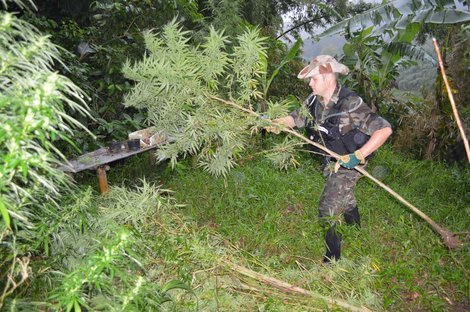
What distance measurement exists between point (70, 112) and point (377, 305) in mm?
3869

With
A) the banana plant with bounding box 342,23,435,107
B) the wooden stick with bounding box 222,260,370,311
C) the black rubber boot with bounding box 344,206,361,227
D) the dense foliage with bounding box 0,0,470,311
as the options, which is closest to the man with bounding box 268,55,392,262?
the black rubber boot with bounding box 344,206,361,227

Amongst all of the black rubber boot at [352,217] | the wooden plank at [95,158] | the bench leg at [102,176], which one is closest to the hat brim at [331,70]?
the black rubber boot at [352,217]

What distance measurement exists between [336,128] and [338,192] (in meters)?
0.55

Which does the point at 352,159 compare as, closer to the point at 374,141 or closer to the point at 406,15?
the point at 374,141

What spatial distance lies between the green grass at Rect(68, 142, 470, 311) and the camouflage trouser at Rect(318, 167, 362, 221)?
33 cm

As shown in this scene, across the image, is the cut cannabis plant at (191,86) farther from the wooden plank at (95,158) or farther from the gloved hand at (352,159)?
the wooden plank at (95,158)

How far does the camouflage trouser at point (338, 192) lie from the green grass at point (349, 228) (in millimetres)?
326

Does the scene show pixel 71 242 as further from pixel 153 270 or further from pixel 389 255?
pixel 389 255

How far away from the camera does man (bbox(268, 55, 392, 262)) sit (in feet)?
9.68

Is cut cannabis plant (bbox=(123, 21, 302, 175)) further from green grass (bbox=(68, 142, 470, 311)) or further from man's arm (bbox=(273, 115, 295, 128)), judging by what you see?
green grass (bbox=(68, 142, 470, 311))

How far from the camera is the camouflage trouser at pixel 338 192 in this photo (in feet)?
10.6

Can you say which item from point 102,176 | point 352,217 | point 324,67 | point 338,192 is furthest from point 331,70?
point 102,176

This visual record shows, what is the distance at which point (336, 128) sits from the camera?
3.11 m

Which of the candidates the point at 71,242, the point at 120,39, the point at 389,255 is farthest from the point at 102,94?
the point at 389,255
